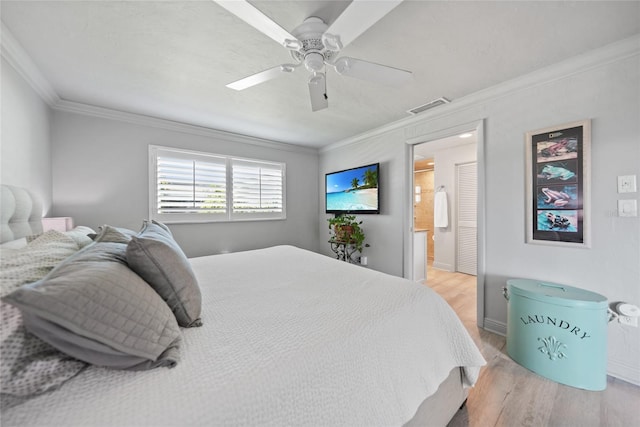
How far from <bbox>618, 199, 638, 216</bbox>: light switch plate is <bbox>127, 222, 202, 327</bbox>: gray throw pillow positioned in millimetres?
2779

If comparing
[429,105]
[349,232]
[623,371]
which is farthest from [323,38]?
[623,371]

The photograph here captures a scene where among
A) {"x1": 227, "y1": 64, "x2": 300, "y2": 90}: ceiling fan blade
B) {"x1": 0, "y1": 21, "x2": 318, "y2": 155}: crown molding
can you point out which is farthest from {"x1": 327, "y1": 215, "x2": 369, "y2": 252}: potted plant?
{"x1": 227, "y1": 64, "x2": 300, "y2": 90}: ceiling fan blade

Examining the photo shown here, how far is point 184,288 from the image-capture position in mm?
938

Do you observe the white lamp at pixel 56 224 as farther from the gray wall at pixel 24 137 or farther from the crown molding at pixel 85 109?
the crown molding at pixel 85 109

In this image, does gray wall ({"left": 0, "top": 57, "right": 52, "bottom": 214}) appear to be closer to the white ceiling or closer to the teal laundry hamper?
the white ceiling

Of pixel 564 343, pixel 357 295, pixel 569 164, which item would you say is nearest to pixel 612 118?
pixel 569 164

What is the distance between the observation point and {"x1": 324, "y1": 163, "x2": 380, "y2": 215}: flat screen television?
3428 millimetres

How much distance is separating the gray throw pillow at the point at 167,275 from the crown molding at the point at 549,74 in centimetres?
290

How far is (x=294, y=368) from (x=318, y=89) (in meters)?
1.71

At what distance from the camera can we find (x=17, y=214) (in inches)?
60.1

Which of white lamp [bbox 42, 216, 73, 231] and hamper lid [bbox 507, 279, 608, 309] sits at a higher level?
white lamp [bbox 42, 216, 73, 231]

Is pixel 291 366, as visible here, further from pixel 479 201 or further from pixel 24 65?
pixel 24 65

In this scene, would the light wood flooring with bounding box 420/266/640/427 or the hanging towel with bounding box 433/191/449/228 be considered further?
the hanging towel with bounding box 433/191/449/228

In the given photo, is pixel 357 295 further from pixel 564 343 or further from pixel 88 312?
pixel 564 343
